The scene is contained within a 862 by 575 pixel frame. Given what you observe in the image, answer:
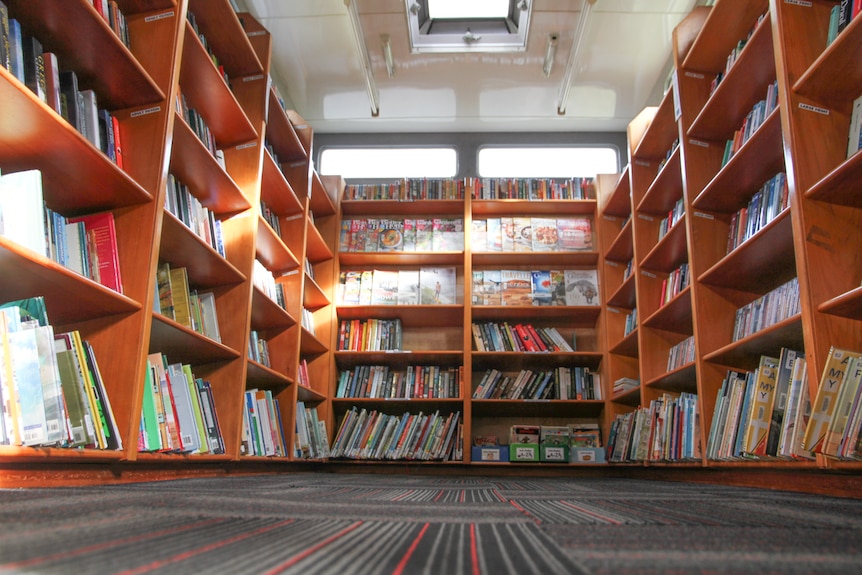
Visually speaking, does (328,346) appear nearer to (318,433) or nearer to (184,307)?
(318,433)

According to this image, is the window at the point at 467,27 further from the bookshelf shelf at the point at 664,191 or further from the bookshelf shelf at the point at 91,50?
the bookshelf shelf at the point at 91,50

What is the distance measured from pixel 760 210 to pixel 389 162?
3131mm

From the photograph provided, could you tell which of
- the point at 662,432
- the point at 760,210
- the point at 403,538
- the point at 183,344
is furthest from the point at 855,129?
the point at 183,344

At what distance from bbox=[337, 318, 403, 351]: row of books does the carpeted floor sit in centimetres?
301

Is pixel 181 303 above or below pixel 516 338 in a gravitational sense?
above

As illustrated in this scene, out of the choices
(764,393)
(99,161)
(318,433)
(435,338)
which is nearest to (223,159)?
(99,161)

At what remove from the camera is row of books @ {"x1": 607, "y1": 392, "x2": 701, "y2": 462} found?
8.29 ft

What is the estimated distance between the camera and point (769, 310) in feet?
7.12

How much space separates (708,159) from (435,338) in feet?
7.29

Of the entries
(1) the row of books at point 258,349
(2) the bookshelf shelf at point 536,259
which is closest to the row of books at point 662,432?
(2) the bookshelf shelf at point 536,259

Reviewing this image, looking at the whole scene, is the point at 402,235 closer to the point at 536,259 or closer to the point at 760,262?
the point at 536,259

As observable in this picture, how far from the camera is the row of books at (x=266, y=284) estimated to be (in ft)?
8.95

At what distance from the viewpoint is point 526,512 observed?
97 cm

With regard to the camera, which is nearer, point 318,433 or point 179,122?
point 179,122
